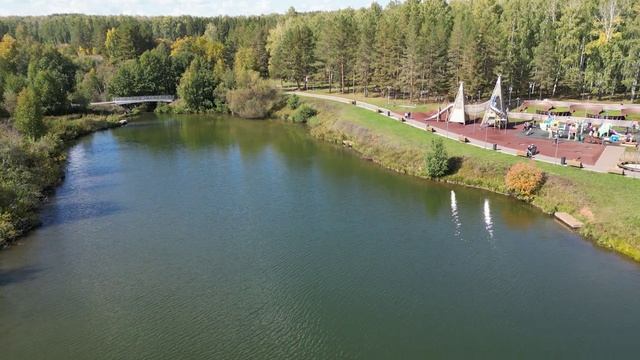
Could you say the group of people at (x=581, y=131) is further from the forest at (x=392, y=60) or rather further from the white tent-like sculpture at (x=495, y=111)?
the forest at (x=392, y=60)

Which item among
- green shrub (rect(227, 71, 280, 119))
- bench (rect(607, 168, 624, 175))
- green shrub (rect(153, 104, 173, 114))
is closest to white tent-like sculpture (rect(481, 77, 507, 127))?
bench (rect(607, 168, 624, 175))

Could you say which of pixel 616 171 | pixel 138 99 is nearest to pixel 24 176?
pixel 616 171

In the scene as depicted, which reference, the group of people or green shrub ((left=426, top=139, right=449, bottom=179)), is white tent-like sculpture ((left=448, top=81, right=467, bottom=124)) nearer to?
the group of people

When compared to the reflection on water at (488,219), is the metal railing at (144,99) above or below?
above

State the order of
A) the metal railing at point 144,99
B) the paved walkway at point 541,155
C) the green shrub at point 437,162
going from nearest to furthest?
the paved walkway at point 541,155
the green shrub at point 437,162
the metal railing at point 144,99

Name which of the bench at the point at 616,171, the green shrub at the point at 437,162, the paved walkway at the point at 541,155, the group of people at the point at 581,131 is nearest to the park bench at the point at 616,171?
the bench at the point at 616,171

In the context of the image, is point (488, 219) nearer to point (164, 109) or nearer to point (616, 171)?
point (616, 171)
